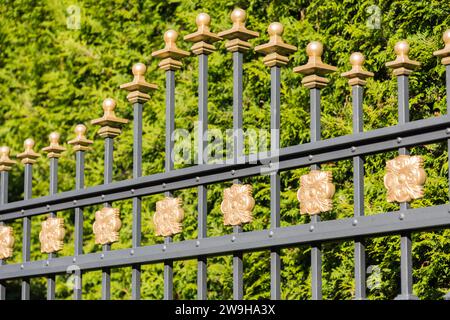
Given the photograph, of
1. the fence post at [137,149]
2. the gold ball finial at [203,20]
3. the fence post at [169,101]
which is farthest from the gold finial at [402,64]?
the fence post at [137,149]

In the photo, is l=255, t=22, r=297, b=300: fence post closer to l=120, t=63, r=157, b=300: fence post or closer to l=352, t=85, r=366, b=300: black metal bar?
l=352, t=85, r=366, b=300: black metal bar

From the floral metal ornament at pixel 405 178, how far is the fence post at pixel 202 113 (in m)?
1.02

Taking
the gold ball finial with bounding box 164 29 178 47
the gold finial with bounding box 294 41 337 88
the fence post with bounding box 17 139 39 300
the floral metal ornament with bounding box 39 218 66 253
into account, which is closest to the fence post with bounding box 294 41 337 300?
the gold finial with bounding box 294 41 337 88

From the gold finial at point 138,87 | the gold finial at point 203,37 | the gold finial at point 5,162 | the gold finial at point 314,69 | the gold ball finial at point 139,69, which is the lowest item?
the gold finial at point 5,162

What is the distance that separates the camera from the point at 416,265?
6.55 metres

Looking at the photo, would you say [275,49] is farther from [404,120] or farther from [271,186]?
[404,120]

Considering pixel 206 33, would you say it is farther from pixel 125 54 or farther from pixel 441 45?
pixel 125 54

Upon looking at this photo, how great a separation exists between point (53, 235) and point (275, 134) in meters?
1.78

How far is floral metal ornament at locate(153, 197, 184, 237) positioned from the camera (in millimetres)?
4938

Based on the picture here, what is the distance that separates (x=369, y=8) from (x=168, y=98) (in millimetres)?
2276

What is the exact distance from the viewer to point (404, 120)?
4.15 m

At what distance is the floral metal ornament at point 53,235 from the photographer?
571 centimetres

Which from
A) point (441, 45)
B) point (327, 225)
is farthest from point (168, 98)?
point (441, 45)

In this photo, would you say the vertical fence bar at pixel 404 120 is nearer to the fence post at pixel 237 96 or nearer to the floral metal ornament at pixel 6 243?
the fence post at pixel 237 96
